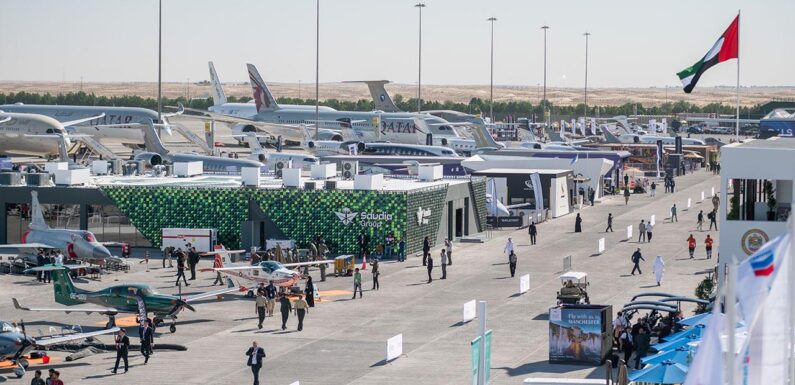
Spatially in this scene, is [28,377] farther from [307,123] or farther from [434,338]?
[307,123]

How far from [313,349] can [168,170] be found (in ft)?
107

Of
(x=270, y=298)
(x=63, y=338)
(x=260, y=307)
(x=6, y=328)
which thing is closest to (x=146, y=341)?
(x=63, y=338)

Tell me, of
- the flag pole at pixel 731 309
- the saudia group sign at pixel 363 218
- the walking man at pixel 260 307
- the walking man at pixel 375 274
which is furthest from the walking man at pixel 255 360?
the saudia group sign at pixel 363 218

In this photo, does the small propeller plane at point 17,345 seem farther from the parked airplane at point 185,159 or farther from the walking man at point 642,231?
the parked airplane at point 185,159

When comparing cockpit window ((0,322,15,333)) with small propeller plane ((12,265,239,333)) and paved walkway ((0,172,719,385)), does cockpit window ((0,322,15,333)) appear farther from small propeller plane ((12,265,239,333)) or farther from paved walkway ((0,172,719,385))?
small propeller plane ((12,265,239,333))

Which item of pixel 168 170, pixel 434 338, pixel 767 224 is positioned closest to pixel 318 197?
pixel 168 170

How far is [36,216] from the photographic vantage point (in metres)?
51.6

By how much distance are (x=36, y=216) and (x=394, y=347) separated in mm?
22284

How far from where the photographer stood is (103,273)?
161ft

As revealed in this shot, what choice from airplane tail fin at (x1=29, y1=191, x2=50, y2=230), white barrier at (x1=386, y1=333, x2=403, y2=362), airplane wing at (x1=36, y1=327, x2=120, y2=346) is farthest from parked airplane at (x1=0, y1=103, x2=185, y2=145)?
white barrier at (x1=386, y1=333, x2=403, y2=362)

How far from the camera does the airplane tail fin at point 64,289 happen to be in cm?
3881

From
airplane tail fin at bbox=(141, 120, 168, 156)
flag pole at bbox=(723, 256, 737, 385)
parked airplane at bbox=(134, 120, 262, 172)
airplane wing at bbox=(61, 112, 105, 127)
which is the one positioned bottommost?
flag pole at bbox=(723, 256, 737, 385)

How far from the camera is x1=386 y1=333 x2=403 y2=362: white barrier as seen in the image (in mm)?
33906

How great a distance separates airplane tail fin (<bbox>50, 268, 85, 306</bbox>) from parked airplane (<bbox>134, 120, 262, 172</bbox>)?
1312 inches
